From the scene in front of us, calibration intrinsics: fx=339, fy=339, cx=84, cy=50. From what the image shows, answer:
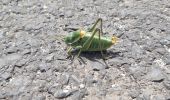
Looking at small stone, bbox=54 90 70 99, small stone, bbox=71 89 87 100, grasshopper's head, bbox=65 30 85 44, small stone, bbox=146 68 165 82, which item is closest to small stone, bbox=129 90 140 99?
small stone, bbox=146 68 165 82

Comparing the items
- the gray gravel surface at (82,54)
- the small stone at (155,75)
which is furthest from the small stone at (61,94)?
the small stone at (155,75)

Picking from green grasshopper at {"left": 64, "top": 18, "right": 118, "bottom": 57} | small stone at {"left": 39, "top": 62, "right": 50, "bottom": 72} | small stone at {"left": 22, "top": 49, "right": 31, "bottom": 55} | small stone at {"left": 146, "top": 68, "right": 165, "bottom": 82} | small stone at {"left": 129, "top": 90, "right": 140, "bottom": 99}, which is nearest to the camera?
small stone at {"left": 129, "top": 90, "right": 140, "bottom": 99}

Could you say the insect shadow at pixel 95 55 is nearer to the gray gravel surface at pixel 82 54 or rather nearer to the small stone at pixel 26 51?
the gray gravel surface at pixel 82 54

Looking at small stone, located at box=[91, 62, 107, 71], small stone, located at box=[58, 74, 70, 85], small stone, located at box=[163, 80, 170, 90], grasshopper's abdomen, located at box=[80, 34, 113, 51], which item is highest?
grasshopper's abdomen, located at box=[80, 34, 113, 51]

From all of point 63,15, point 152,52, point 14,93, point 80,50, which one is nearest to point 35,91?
point 14,93

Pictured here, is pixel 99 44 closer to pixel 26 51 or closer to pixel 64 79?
pixel 64 79

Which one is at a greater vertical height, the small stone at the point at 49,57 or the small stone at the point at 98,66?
the small stone at the point at 49,57

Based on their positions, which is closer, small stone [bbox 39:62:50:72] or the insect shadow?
small stone [bbox 39:62:50:72]

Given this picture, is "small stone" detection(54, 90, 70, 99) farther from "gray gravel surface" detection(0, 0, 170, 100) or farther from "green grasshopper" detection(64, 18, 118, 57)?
"green grasshopper" detection(64, 18, 118, 57)

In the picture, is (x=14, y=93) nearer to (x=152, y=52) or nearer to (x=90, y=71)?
(x=90, y=71)
